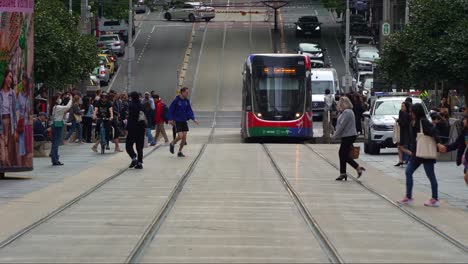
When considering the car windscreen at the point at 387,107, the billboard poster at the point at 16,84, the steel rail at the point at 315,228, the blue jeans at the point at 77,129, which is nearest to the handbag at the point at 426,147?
the steel rail at the point at 315,228

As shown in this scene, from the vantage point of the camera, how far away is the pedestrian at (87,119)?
124 ft

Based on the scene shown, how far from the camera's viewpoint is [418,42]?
47.3 m

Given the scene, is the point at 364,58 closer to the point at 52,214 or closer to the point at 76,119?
the point at 76,119

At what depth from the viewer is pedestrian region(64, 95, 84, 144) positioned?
1378 inches

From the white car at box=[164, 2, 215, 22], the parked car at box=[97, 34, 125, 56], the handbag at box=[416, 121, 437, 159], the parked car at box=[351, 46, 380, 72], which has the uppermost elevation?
the white car at box=[164, 2, 215, 22]

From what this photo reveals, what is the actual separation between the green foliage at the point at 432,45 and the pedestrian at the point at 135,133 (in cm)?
2067

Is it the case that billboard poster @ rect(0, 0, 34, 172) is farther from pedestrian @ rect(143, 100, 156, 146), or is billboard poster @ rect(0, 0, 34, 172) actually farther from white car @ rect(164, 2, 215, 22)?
white car @ rect(164, 2, 215, 22)

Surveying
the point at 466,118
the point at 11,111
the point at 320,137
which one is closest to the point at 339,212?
the point at 466,118

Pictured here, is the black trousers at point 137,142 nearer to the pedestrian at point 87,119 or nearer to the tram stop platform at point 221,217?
the tram stop platform at point 221,217

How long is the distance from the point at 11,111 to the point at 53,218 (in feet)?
19.8

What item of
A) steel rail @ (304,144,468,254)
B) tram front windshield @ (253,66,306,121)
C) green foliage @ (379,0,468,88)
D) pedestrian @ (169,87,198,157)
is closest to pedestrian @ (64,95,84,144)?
pedestrian @ (169,87,198,157)

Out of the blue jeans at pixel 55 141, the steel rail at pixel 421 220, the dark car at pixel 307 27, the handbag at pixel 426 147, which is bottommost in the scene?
the steel rail at pixel 421 220

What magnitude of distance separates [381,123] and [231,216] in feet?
53.3

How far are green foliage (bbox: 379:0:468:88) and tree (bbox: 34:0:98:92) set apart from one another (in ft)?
43.0
